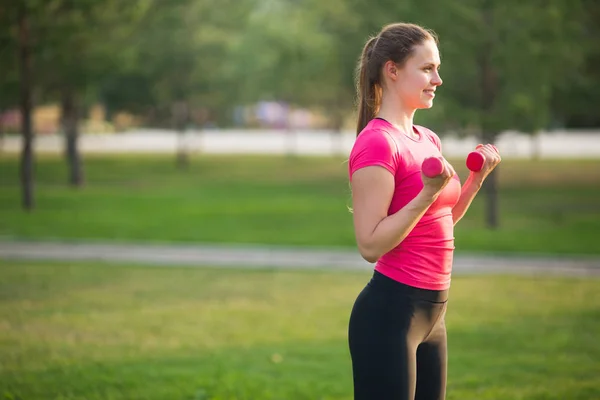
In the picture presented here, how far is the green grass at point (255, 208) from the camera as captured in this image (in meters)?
17.5

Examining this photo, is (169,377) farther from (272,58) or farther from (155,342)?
(272,58)

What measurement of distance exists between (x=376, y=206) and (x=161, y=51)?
1356 inches

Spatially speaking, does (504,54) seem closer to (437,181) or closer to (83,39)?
(83,39)

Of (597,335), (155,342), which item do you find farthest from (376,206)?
(597,335)

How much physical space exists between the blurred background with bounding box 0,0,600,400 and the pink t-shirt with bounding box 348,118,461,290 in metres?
0.76

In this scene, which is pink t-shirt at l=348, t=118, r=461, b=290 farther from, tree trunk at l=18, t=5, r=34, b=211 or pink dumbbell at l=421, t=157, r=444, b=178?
tree trunk at l=18, t=5, r=34, b=211

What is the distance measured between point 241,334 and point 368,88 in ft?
21.2

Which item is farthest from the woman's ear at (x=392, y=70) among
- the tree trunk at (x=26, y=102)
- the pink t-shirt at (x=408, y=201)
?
the tree trunk at (x=26, y=102)

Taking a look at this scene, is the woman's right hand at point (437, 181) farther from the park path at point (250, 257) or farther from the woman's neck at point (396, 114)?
the park path at point (250, 257)

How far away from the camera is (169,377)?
24.3ft

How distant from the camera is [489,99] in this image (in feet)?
66.7

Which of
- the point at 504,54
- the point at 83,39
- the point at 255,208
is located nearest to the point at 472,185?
the point at 504,54

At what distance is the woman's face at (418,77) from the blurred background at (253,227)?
0.67 m

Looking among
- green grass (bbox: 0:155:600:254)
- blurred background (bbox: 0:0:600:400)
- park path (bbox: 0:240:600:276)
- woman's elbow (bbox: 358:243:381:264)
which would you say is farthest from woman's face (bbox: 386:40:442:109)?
green grass (bbox: 0:155:600:254)
